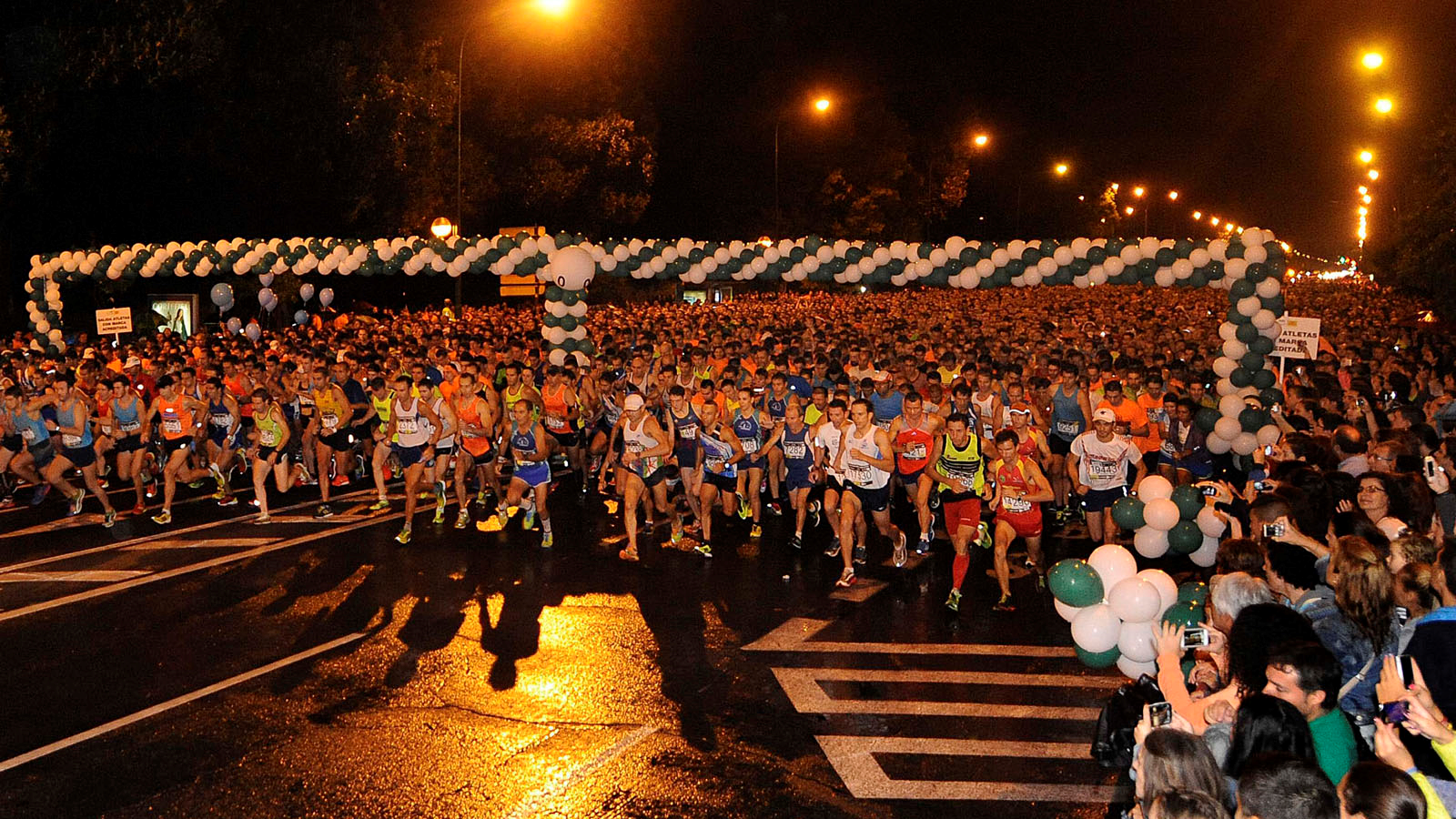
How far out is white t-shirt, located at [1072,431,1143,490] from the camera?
11.0m

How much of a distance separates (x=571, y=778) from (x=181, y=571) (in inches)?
255

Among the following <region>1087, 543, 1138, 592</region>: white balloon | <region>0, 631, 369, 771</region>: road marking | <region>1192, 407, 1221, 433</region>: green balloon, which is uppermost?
<region>1192, 407, 1221, 433</region>: green balloon

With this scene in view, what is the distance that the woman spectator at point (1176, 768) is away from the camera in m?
3.62

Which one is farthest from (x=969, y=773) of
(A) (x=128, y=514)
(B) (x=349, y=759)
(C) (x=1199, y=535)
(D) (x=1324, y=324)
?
(D) (x=1324, y=324)

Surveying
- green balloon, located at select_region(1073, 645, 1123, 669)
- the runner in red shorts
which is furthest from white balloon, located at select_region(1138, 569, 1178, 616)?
the runner in red shorts

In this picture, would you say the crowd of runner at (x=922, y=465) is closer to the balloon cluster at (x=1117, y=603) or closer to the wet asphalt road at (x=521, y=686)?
the balloon cluster at (x=1117, y=603)

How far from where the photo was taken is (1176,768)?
3643mm

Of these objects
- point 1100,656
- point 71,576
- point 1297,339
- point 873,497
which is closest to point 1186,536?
point 873,497

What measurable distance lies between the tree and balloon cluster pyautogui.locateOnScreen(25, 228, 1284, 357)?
13081 millimetres

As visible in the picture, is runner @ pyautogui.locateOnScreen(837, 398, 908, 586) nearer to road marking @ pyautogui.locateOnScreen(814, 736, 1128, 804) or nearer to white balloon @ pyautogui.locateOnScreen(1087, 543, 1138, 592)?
white balloon @ pyautogui.locateOnScreen(1087, 543, 1138, 592)

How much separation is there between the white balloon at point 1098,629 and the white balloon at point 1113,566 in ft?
0.65

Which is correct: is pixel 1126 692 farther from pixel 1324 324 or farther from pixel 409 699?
pixel 1324 324

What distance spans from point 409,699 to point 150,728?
62.0 inches

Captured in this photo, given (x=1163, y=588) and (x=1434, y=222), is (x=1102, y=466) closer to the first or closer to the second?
(x=1163, y=588)
